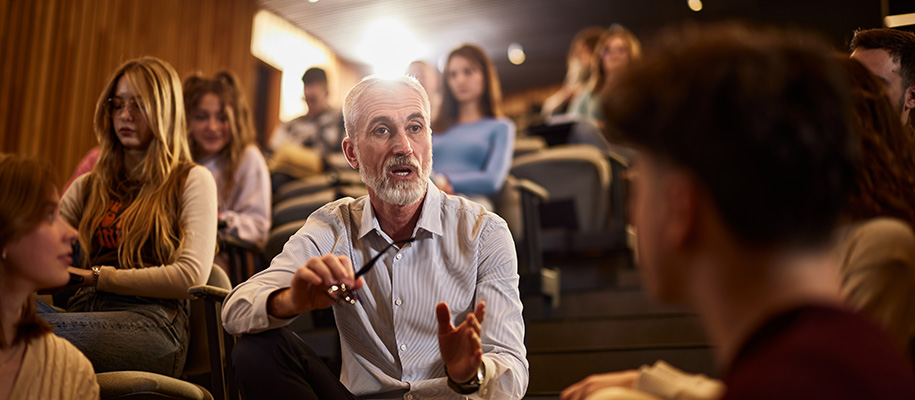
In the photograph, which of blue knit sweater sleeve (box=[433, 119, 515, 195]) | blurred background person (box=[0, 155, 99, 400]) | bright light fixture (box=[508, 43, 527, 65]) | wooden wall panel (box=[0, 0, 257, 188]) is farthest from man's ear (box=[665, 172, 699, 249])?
bright light fixture (box=[508, 43, 527, 65])

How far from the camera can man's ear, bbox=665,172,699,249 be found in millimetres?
701

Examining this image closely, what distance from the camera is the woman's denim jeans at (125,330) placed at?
1735 mm

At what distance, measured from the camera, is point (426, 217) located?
5.66ft

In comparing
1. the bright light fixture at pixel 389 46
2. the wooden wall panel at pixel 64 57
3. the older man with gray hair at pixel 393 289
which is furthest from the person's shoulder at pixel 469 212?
the bright light fixture at pixel 389 46

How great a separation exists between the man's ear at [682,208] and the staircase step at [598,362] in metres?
1.75

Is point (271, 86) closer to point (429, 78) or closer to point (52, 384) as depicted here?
point (429, 78)

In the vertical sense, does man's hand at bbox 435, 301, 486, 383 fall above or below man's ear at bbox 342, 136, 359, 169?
below

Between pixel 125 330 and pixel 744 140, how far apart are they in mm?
1574

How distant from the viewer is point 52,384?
134 cm

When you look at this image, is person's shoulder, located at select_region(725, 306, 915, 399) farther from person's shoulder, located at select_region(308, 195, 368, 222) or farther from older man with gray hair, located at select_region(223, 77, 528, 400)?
person's shoulder, located at select_region(308, 195, 368, 222)

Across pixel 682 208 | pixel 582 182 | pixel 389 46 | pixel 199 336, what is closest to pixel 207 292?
pixel 199 336

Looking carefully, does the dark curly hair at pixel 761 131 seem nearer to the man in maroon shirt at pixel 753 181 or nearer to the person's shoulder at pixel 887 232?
the man in maroon shirt at pixel 753 181

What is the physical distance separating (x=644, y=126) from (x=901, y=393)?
31 cm

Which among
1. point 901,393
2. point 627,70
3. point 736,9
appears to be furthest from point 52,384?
point 736,9
